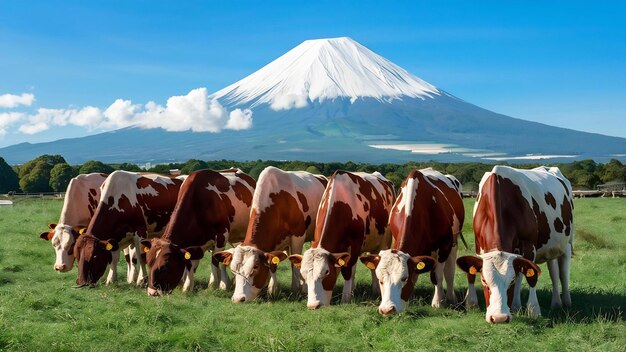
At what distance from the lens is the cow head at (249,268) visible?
34.4 ft

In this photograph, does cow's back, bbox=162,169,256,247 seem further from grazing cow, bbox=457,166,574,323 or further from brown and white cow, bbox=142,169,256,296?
grazing cow, bbox=457,166,574,323

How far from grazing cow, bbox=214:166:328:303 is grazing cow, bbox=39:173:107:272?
4.00 m

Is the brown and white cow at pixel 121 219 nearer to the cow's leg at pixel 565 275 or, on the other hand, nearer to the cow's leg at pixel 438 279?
the cow's leg at pixel 438 279

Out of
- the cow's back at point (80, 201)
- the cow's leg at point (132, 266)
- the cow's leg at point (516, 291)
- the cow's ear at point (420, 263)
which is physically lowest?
the cow's leg at point (132, 266)

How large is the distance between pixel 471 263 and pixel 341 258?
2038 mm

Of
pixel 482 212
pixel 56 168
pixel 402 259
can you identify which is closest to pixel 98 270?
pixel 402 259

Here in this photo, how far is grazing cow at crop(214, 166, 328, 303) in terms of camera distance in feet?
34.7

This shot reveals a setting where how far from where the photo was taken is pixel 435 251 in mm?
10359

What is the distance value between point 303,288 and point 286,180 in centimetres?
213

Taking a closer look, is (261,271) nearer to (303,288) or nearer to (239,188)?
(303,288)

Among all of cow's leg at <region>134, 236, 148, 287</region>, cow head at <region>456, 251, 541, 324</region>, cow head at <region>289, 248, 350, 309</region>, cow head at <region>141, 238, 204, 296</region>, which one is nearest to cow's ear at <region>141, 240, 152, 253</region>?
cow head at <region>141, 238, 204, 296</region>

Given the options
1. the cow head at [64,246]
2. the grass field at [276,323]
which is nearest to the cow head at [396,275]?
the grass field at [276,323]

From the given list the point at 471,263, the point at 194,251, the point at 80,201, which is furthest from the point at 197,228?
the point at 471,263

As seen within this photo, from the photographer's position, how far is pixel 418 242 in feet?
32.2
